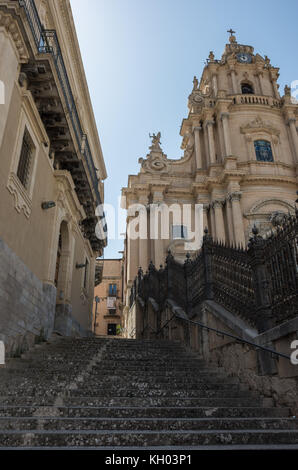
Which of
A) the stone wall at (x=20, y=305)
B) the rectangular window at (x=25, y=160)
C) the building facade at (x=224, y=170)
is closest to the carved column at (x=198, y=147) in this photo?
the building facade at (x=224, y=170)

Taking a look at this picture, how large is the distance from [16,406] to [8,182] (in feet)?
16.9

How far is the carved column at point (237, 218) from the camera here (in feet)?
74.1

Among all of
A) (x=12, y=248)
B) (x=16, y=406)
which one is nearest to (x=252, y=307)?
(x=16, y=406)

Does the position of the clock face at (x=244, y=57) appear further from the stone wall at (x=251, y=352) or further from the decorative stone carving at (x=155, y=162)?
the stone wall at (x=251, y=352)

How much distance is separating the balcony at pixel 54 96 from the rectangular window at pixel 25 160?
1177 mm

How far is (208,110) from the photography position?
28047 millimetres

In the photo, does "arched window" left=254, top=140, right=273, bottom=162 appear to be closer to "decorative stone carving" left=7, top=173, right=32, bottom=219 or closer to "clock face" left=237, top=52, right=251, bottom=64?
"clock face" left=237, top=52, right=251, bottom=64

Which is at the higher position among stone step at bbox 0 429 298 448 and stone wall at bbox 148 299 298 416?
stone wall at bbox 148 299 298 416

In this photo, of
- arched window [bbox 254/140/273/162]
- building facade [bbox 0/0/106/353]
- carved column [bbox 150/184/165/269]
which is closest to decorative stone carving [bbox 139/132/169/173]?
carved column [bbox 150/184/165/269]

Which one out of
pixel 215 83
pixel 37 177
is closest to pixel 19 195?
pixel 37 177

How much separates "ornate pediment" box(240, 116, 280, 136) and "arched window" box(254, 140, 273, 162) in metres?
0.82

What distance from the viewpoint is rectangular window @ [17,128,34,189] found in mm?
9462

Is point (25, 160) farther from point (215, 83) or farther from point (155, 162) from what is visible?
point (215, 83)

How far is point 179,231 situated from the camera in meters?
23.9
